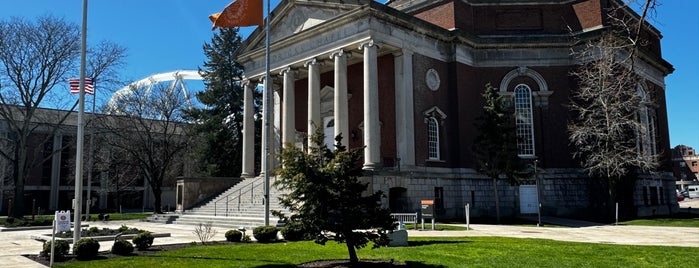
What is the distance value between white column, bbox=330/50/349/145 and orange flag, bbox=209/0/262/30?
7.19 m

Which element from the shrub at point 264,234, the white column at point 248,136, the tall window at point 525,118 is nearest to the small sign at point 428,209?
the shrub at point 264,234

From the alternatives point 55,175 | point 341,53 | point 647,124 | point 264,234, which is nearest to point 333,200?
point 264,234

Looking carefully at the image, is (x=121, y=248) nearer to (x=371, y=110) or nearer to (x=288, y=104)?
(x=371, y=110)

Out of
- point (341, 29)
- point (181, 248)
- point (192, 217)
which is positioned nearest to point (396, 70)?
point (341, 29)

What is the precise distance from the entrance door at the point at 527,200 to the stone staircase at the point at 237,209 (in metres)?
15.8

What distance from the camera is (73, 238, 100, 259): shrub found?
1419 cm

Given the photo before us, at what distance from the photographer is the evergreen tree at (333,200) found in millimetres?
11492

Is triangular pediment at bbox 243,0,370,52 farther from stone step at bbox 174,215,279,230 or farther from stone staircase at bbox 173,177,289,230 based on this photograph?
stone step at bbox 174,215,279,230

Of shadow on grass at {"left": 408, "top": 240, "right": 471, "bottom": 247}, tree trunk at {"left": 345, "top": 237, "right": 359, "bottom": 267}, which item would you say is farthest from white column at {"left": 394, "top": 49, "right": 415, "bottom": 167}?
tree trunk at {"left": 345, "top": 237, "right": 359, "bottom": 267}

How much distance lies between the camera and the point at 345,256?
14.1 m

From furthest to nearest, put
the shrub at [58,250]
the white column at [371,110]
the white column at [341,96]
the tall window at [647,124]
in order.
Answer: the tall window at [647,124]
the white column at [341,96]
the white column at [371,110]
the shrub at [58,250]

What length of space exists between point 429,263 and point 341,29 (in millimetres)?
22529

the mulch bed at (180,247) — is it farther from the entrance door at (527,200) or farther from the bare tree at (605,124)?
the entrance door at (527,200)

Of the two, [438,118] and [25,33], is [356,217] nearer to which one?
[438,118]
